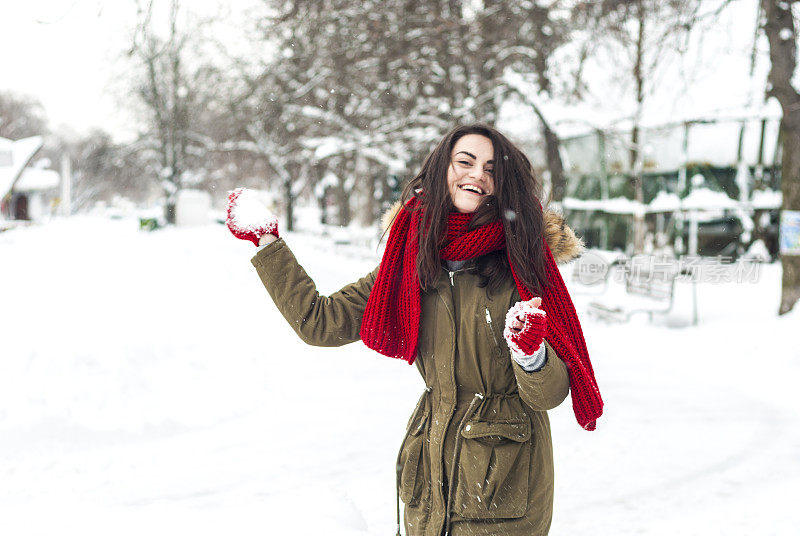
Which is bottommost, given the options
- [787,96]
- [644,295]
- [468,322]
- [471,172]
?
[644,295]

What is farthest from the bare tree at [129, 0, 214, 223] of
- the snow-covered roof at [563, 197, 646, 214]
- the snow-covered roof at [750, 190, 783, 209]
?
the snow-covered roof at [750, 190, 783, 209]

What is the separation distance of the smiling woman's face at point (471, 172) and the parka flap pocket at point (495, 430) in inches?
25.7

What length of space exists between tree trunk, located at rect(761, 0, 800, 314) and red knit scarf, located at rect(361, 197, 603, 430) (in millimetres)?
9415

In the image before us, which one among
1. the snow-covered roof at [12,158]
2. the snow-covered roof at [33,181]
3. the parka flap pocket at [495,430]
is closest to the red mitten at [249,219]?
the parka flap pocket at [495,430]

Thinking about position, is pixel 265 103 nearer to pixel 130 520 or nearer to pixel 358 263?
pixel 358 263

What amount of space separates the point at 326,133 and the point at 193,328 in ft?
40.7

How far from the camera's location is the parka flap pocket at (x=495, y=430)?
2.07 m

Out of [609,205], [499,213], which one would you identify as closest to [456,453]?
[499,213]

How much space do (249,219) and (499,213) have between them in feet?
2.51

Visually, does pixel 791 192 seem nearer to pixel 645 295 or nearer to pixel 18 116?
pixel 645 295

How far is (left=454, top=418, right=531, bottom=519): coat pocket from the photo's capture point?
208 centimetres

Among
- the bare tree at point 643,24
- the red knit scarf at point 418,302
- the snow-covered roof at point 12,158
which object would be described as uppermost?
the bare tree at point 643,24

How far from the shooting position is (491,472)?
6.85ft

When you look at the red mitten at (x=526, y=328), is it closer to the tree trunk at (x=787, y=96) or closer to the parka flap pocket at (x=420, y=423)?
the parka flap pocket at (x=420, y=423)
